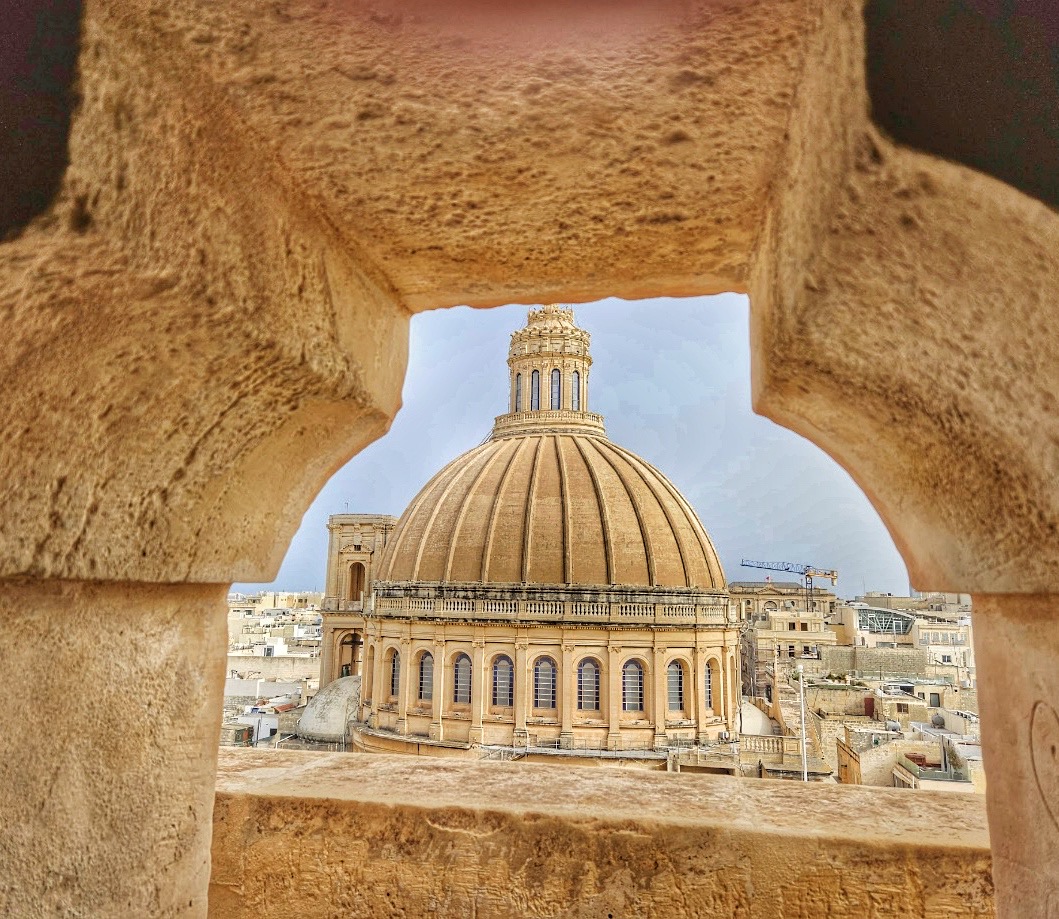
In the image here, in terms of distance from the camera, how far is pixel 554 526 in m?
28.4

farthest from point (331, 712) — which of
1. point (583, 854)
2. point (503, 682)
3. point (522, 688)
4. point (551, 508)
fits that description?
point (583, 854)

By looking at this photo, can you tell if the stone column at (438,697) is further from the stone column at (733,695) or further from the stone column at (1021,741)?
the stone column at (1021,741)

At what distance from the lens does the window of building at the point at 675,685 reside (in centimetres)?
2630

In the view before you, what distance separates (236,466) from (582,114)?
114cm

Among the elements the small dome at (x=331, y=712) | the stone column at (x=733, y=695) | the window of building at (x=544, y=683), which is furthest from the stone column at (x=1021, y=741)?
the small dome at (x=331, y=712)

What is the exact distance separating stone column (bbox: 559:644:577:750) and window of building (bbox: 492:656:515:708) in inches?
→ 67.5

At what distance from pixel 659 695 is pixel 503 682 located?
5136 mm

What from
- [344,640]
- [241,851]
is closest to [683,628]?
[344,640]

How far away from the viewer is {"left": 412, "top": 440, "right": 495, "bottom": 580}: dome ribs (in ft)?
96.5

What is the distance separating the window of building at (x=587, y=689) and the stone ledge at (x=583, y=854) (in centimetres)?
2363

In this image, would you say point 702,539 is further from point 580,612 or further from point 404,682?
point 404,682

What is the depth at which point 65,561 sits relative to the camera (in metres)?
1.68

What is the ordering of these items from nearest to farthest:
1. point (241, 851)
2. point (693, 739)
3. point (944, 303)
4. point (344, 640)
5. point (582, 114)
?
point (944, 303), point (582, 114), point (241, 851), point (693, 739), point (344, 640)

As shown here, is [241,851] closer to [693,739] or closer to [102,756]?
[102,756]
